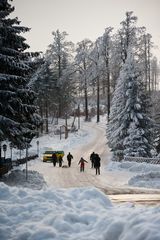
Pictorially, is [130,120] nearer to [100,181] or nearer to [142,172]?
[142,172]

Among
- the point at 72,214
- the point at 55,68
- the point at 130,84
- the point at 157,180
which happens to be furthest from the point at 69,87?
the point at 72,214

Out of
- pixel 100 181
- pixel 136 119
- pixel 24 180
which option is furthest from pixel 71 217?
pixel 136 119

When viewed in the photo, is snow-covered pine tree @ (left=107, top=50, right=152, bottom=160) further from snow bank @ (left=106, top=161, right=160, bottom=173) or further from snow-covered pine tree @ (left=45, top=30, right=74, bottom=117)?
snow-covered pine tree @ (left=45, top=30, right=74, bottom=117)

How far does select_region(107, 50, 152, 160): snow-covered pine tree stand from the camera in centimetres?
3578

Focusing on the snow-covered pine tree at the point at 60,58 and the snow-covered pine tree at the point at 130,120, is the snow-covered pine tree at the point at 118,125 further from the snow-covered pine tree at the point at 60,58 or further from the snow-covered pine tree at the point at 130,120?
the snow-covered pine tree at the point at 60,58

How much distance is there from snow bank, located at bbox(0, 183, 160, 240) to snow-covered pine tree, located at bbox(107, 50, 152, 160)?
23715 mm

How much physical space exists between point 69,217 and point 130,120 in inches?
1098

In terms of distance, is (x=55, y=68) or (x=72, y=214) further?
(x=55, y=68)

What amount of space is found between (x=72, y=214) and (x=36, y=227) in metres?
1.10

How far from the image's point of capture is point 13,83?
22.1 metres

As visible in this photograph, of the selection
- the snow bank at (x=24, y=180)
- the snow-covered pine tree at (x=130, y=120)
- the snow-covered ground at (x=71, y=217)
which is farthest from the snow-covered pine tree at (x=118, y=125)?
the snow-covered ground at (x=71, y=217)

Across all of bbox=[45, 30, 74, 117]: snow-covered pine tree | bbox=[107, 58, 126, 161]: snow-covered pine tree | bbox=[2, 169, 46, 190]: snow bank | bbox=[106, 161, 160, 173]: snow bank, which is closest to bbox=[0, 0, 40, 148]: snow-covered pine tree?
bbox=[2, 169, 46, 190]: snow bank

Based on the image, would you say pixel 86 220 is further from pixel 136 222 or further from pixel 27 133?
pixel 27 133

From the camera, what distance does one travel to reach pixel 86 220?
9789mm
